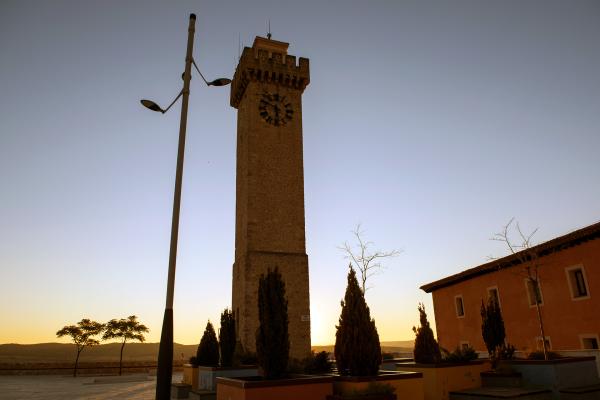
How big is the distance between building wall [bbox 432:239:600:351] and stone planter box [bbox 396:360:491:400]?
8160mm

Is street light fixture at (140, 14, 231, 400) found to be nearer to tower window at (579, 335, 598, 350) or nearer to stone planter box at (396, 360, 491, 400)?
stone planter box at (396, 360, 491, 400)

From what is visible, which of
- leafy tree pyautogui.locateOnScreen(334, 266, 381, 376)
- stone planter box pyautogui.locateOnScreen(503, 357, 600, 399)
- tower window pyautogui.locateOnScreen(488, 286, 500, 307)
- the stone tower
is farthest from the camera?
the stone tower

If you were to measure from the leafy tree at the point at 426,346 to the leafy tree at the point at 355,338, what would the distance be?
166 inches

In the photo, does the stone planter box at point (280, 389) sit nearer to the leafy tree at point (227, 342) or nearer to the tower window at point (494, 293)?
the leafy tree at point (227, 342)

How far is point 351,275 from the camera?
45.5 ft

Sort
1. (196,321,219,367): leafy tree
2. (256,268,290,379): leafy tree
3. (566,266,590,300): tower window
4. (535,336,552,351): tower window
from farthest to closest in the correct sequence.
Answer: (535,336,552,351): tower window
(196,321,219,367): leafy tree
(566,266,590,300): tower window
(256,268,290,379): leafy tree

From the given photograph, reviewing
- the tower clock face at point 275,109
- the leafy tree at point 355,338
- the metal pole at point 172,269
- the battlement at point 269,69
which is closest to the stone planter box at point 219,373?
the leafy tree at point 355,338

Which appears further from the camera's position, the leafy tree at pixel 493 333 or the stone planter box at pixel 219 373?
the leafy tree at pixel 493 333

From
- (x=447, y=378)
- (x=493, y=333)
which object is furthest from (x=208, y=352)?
(x=493, y=333)

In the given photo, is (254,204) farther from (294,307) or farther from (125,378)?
(125,378)

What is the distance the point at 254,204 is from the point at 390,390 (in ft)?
63.2

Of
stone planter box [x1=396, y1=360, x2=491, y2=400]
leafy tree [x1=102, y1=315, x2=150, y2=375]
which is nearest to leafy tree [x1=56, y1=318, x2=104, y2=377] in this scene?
leafy tree [x1=102, y1=315, x2=150, y2=375]

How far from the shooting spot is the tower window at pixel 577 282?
20.7 m

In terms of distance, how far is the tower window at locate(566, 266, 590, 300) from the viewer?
20.7 meters
